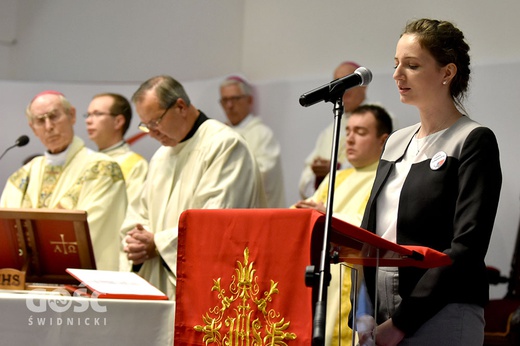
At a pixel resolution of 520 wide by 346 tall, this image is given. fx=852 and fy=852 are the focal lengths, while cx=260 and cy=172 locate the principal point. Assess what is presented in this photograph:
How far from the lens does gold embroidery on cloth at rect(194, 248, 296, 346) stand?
2.44 meters

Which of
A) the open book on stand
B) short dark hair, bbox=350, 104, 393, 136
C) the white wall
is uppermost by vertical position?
the white wall

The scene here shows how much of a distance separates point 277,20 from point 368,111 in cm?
295

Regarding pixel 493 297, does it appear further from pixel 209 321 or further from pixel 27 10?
pixel 27 10

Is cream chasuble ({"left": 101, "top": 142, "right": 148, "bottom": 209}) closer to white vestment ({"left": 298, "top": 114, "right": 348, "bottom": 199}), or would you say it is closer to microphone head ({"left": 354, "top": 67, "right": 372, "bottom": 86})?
white vestment ({"left": 298, "top": 114, "right": 348, "bottom": 199})

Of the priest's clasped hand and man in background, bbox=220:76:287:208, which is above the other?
man in background, bbox=220:76:287:208

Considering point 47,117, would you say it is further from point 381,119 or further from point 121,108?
point 381,119

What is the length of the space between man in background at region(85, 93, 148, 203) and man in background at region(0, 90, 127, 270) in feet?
3.97

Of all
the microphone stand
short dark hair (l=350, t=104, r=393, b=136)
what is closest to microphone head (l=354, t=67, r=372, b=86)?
the microphone stand

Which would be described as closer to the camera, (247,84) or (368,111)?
(368,111)

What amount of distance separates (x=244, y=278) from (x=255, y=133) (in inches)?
195

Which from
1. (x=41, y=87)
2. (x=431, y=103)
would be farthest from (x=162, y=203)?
(x=41, y=87)

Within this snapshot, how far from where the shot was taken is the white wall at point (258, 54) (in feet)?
19.4

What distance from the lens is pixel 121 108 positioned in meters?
7.15

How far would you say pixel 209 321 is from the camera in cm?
260
